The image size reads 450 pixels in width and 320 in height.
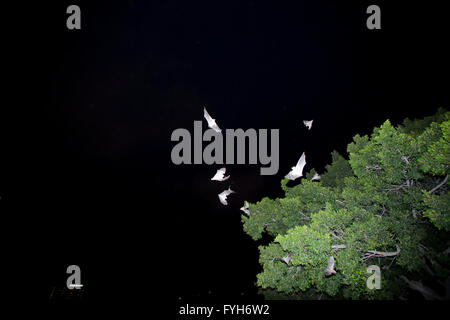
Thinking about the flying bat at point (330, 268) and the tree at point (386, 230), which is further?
the flying bat at point (330, 268)

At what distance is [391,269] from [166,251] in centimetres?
1704

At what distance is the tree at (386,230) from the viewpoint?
187 inches

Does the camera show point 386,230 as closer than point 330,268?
No

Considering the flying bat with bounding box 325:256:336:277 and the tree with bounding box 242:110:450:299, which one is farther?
the flying bat with bounding box 325:256:336:277

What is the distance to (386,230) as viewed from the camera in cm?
522

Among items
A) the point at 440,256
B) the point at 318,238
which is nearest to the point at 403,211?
the point at 440,256

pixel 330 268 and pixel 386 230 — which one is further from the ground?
pixel 386 230

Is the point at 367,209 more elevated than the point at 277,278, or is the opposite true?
the point at 367,209

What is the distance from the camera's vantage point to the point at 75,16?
28.6ft

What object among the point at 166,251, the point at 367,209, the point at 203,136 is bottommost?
the point at 166,251

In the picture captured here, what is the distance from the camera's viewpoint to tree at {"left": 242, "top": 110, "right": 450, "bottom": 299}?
475cm

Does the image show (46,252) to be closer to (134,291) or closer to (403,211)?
(134,291)
